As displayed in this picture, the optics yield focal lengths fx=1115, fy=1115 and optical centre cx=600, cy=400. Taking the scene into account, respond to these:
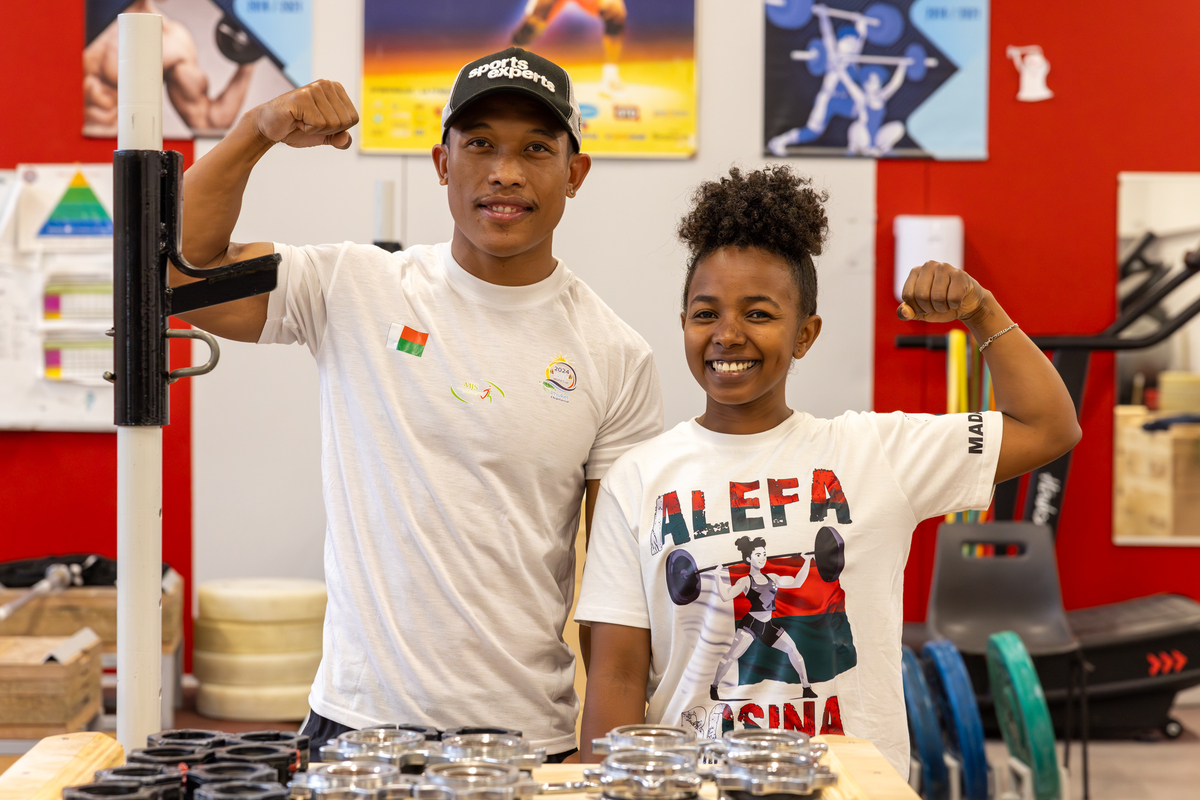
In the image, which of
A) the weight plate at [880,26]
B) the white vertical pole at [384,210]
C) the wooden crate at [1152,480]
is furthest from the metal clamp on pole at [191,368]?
the wooden crate at [1152,480]

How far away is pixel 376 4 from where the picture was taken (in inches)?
168

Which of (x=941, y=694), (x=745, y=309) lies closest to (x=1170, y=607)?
(x=941, y=694)

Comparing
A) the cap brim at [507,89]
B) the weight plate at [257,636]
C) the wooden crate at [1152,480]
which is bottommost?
the weight plate at [257,636]

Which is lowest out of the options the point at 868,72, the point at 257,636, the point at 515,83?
the point at 257,636

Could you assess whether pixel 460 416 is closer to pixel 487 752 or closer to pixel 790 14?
pixel 487 752

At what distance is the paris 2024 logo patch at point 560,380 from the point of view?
1.50 metres

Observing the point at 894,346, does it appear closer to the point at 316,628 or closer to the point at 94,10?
the point at 316,628

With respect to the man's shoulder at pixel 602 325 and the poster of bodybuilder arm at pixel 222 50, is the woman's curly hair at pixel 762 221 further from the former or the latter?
the poster of bodybuilder arm at pixel 222 50

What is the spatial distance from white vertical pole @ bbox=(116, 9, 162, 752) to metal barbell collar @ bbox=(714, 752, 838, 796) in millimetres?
548

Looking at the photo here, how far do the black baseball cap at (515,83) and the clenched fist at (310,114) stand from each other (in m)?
0.18

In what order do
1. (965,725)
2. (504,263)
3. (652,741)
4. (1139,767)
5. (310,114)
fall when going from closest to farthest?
(652,741) → (310,114) → (504,263) → (965,725) → (1139,767)

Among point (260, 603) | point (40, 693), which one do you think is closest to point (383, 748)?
point (40, 693)

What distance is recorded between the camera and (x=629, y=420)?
1.57m

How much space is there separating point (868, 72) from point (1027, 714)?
8.30 ft
